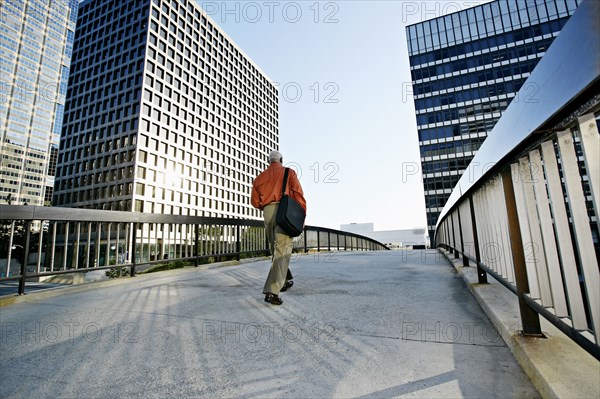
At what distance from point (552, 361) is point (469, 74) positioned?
56.6 m

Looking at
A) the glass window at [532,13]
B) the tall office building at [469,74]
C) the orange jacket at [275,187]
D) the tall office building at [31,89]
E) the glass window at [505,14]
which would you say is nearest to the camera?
the orange jacket at [275,187]

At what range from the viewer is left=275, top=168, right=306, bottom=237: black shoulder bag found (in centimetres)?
295

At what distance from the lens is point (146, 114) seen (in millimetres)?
40688

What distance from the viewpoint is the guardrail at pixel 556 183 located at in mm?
756

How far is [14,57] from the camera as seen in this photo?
87250 millimetres

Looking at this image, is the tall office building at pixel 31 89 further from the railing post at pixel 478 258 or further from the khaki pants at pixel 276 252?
the railing post at pixel 478 258

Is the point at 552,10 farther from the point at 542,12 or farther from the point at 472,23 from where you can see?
the point at 472,23

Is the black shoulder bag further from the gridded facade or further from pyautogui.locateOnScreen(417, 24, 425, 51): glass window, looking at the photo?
pyautogui.locateOnScreen(417, 24, 425, 51): glass window

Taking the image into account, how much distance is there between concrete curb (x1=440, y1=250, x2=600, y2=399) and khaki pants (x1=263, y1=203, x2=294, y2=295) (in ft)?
5.81

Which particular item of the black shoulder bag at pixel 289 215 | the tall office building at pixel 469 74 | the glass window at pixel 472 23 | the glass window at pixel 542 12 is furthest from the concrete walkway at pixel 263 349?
the glass window at pixel 542 12

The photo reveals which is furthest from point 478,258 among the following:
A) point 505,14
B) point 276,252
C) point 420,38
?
point 505,14

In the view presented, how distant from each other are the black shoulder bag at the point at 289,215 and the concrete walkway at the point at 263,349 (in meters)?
0.70

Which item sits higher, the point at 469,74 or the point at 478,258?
the point at 469,74

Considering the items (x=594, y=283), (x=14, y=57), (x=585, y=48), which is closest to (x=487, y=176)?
(x=594, y=283)
